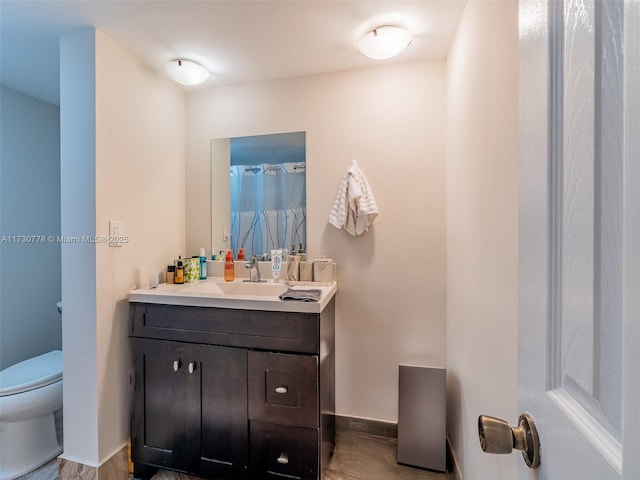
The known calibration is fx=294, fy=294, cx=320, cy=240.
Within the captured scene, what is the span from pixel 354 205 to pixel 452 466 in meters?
1.49

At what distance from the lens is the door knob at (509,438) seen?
432 millimetres

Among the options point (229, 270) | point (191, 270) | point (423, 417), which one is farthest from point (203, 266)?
Result: point (423, 417)

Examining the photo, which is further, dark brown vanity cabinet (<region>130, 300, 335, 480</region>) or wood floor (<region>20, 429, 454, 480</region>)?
wood floor (<region>20, 429, 454, 480</region>)

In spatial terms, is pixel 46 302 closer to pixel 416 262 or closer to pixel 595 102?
pixel 416 262

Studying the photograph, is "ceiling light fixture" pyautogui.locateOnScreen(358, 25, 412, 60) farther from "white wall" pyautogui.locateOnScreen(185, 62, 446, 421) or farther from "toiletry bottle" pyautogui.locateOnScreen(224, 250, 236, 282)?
"toiletry bottle" pyautogui.locateOnScreen(224, 250, 236, 282)

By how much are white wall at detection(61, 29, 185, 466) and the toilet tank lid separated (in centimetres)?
23

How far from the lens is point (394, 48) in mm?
1494

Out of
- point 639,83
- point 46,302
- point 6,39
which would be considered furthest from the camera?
point 46,302

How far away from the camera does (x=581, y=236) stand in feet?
1.11

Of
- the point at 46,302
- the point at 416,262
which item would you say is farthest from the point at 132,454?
the point at 416,262

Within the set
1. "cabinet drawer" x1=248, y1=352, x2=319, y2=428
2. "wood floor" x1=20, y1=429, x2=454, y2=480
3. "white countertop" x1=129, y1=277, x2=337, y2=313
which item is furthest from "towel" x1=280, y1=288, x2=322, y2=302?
"wood floor" x1=20, y1=429, x2=454, y2=480

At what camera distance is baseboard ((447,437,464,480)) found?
1.41 m

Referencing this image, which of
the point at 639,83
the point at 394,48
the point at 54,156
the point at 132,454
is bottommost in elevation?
the point at 132,454

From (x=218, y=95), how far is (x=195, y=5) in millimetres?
758
